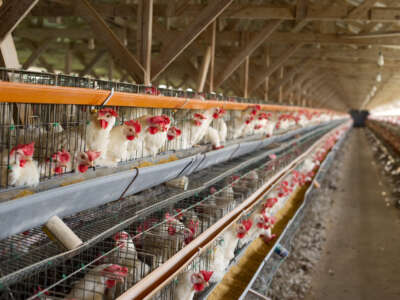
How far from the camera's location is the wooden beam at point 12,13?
8.38ft

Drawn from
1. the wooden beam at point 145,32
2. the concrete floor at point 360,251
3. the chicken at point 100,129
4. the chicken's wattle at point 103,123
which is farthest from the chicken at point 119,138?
the concrete floor at point 360,251

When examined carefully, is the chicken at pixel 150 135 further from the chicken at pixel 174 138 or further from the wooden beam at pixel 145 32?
the wooden beam at pixel 145 32

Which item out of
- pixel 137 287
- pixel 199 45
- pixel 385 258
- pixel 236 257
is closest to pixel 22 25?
pixel 199 45

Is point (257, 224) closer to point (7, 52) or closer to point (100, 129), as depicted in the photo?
point (100, 129)

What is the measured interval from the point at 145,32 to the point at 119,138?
159 cm

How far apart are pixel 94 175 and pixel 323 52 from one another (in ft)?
28.7

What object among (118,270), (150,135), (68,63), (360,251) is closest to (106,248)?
(118,270)

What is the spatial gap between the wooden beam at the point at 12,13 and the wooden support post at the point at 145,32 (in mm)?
1283

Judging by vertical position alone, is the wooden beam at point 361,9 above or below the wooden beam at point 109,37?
above

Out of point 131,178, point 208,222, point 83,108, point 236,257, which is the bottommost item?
point 236,257

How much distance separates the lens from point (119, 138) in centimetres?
251

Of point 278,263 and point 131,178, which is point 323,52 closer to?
point 278,263

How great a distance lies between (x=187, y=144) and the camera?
3748 millimetres

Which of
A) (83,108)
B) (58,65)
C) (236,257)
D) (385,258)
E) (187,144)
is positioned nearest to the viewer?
(83,108)
